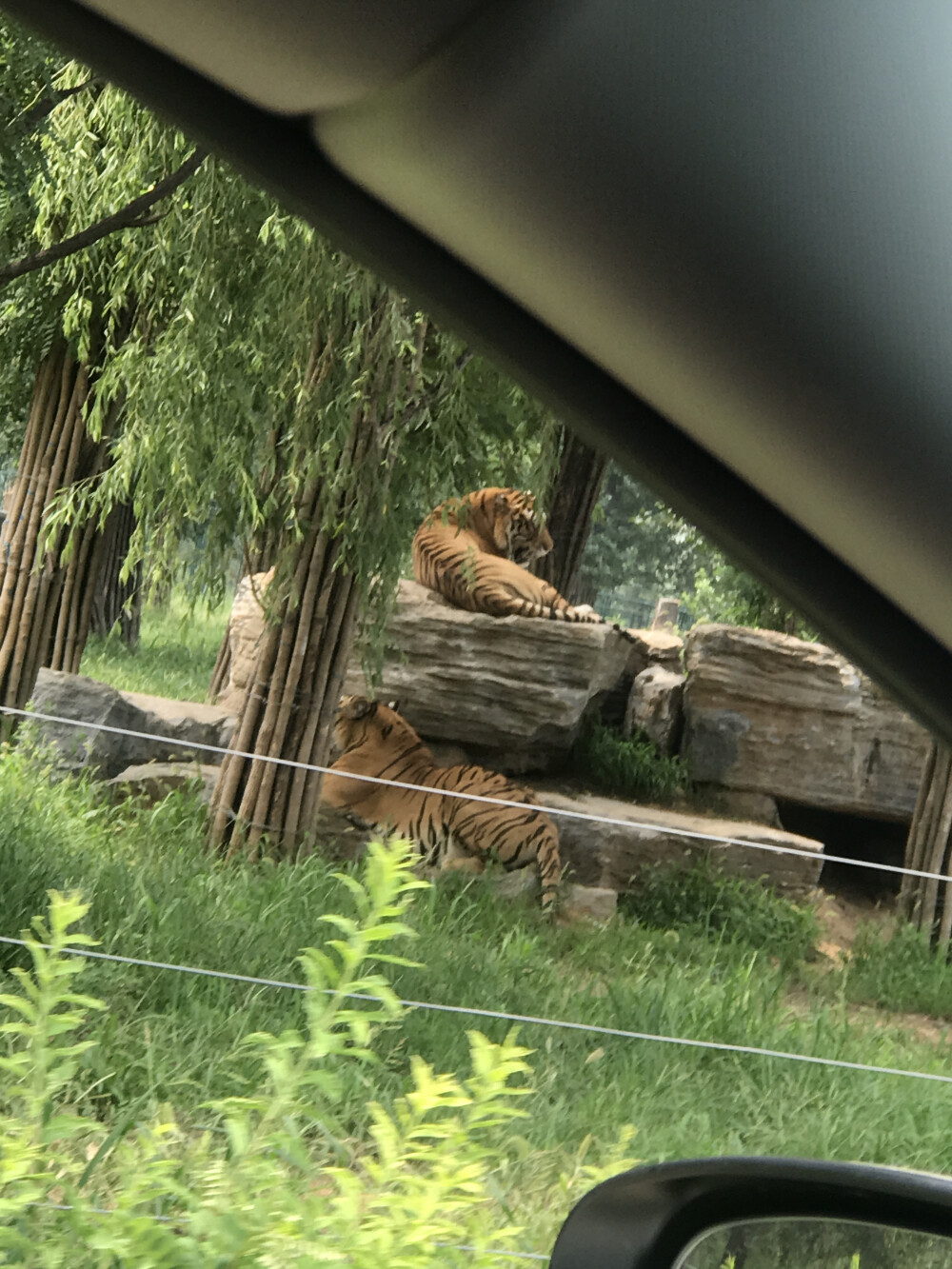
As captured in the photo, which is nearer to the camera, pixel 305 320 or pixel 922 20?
pixel 922 20

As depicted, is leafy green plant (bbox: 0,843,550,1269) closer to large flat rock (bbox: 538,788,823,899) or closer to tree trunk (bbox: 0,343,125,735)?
tree trunk (bbox: 0,343,125,735)

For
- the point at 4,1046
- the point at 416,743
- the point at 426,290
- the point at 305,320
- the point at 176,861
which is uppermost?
the point at 305,320

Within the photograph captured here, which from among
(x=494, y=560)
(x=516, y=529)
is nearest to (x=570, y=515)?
(x=516, y=529)

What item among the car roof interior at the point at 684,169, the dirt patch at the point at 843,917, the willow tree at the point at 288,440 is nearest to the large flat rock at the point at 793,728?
the dirt patch at the point at 843,917

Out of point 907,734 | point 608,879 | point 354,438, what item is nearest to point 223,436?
point 354,438

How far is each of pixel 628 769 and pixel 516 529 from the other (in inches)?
39.2

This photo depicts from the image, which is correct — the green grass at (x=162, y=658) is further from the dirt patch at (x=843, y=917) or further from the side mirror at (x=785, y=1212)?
the side mirror at (x=785, y=1212)

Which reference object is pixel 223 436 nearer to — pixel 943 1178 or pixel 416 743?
pixel 416 743

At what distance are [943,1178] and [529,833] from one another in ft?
9.90

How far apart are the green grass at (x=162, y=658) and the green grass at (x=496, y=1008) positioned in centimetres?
138

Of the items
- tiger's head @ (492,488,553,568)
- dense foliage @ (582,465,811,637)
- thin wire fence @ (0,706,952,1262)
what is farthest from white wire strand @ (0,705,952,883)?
dense foliage @ (582,465,811,637)

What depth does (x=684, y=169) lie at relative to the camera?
280 millimetres

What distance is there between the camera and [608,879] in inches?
147

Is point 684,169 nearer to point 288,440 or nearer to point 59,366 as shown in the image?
point 288,440
